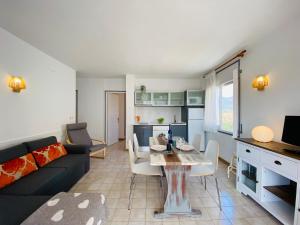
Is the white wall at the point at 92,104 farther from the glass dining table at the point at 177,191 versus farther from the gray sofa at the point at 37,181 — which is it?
the glass dining table at the point at 177,191

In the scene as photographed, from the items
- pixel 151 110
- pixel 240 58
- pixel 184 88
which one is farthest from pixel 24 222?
pixel 184 88

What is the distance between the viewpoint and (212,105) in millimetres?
4266

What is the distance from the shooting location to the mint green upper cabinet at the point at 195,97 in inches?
196

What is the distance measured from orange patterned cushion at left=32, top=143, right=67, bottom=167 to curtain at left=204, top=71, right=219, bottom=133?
362cm

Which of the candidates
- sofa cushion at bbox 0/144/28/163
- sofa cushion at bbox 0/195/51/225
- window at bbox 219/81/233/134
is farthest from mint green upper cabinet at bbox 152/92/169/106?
sofa cushion at bbox 0/195/51/225

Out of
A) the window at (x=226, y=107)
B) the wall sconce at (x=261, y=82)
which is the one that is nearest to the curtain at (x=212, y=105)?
the window at (x=226, y=107)

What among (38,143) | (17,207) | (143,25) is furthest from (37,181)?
(143,25)

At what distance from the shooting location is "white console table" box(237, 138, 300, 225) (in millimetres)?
1632

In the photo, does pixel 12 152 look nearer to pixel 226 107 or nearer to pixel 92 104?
pixel 92 104

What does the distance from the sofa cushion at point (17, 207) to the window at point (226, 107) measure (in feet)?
12.1

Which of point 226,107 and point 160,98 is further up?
point 160,98

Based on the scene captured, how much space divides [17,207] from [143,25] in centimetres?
242

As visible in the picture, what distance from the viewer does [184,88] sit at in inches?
217

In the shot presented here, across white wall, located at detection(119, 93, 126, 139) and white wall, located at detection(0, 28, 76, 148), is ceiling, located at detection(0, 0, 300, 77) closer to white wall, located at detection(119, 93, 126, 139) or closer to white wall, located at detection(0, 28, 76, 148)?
Answer: white wall, located at detection(0, 28, 76, 148)
